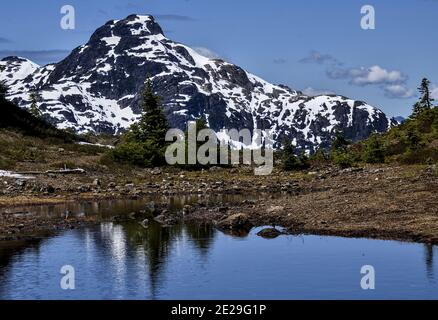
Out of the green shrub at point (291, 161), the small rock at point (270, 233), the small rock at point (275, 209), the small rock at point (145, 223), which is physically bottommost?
the small rock at point (270, 233)

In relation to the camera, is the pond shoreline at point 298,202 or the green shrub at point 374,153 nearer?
the pond shoreline at point 298,202

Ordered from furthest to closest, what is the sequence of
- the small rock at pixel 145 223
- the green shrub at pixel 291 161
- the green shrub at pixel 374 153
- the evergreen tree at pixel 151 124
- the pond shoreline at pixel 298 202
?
the evergreen tree at pixel 151 124, the green shrub at pixel 291 161, the green shrub at pixel 374 153, the small rock at pixel 145 223, the pond shoreline at pixel 298 202

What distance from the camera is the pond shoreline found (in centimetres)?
3625

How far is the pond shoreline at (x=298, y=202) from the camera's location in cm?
3625

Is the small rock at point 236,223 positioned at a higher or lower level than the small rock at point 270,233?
higher

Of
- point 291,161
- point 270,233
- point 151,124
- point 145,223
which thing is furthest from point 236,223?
point 151,124

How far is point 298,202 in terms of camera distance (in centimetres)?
4547

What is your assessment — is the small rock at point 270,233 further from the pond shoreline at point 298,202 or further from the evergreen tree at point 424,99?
the evergreen tree at point 424,99

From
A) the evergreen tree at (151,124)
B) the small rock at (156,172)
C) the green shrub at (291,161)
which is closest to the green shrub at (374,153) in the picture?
the green shrub at (291,161)

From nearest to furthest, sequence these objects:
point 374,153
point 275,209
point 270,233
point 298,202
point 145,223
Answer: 1. point 270,233
2. point 145,223
3. point 275,209
4. point 298,202
5. point 374,153

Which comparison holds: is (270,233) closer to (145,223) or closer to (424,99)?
(145,223)

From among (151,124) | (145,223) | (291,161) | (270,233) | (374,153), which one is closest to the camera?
(270,233)
